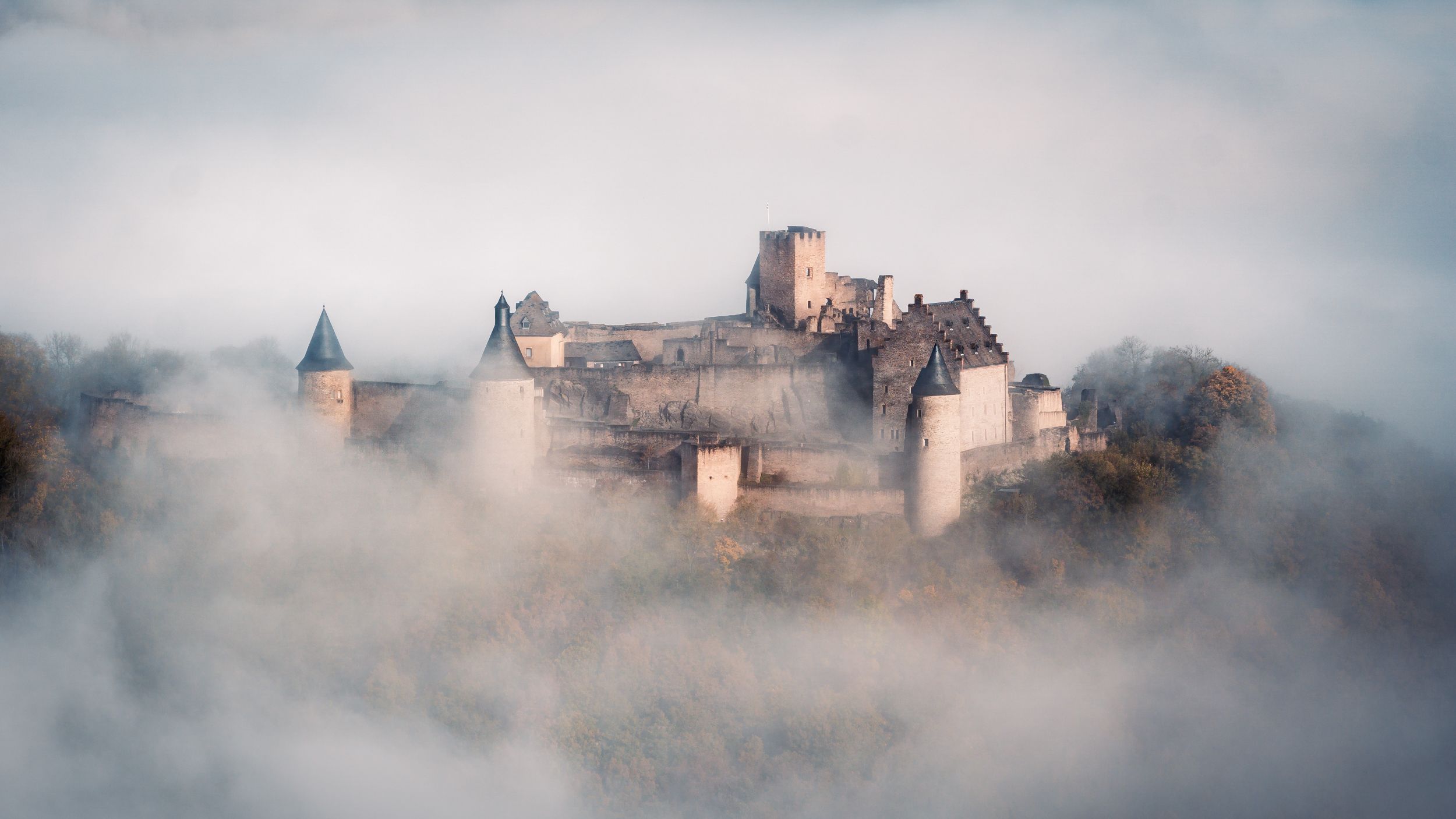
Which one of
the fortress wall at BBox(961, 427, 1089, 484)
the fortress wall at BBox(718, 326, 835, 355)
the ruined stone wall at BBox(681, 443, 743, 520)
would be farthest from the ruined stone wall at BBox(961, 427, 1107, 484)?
the fortress wall at BBox(718, 326, 835, 355)

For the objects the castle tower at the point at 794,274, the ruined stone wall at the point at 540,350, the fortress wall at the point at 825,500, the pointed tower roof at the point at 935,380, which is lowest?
the fortress wall at the point at 825,500

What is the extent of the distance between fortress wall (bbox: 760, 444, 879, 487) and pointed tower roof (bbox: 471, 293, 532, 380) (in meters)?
6.17

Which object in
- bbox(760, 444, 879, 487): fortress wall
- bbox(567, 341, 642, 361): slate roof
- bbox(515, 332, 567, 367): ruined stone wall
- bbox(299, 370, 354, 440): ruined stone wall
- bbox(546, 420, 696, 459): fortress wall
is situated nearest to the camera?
bbox(760, 444, 879, 487): fortress wall

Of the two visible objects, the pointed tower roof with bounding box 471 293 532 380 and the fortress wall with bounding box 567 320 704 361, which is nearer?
the pointed tower roof with bounding box 471 293 532 380

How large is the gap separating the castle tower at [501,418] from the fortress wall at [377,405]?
3091 mm

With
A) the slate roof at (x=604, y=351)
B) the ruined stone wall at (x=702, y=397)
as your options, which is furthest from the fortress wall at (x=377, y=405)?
the slate roof at (x=604, y=351)

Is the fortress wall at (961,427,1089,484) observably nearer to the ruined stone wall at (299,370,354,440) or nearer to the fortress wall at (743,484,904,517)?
the fortress wall at (743,484,904,517)

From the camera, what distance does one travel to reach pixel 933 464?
2975 centimetres

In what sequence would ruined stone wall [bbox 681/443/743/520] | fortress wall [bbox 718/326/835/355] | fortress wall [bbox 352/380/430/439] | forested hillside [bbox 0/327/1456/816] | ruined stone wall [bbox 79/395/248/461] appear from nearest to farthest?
1. forested hillside [bbox 0/327/1456/816]
2. ruined stone wall [bbox 681/443/743/520]
3. ruined stone wall [bbox 79/395/248/461]
4. fortress wall [bbox 352/380/430/439]
5. fortress wall [bbox 718/326/835/355]

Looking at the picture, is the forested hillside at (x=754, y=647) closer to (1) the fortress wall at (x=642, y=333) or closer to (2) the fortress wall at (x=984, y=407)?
(2) the fortress wall at (x=984, y=407)

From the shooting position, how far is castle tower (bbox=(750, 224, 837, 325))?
1581 inches

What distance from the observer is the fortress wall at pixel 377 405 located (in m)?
33.4

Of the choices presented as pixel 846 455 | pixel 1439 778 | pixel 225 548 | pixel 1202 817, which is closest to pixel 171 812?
pixel 225 548

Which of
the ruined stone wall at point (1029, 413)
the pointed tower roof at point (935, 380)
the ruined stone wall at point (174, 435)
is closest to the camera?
the pointed tower roof at point (935, 380)
